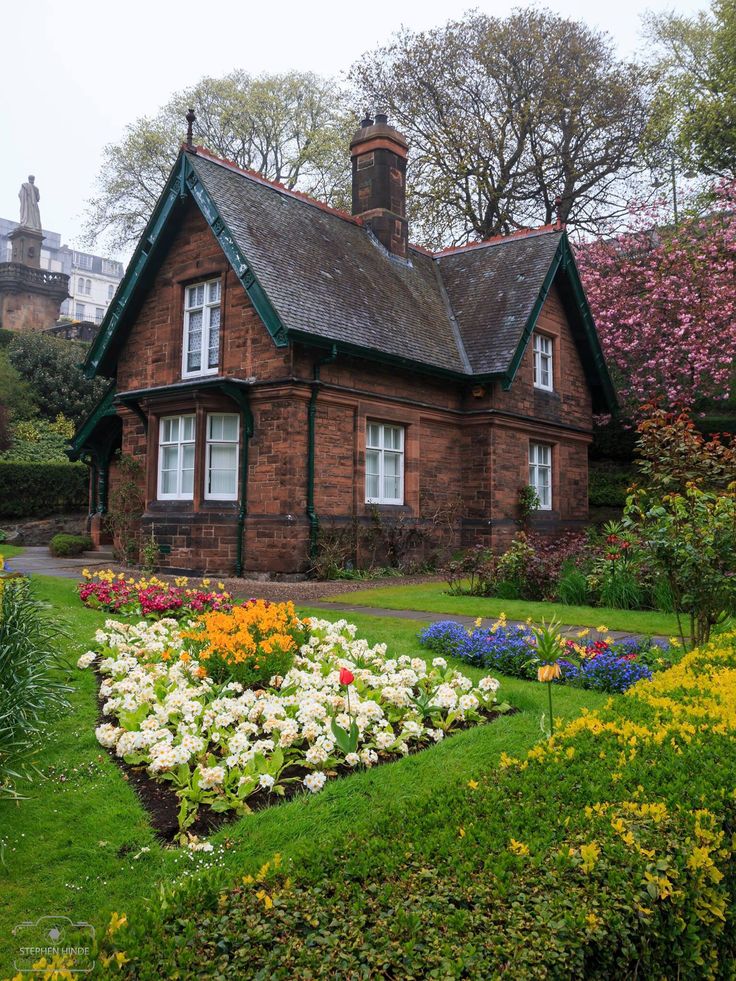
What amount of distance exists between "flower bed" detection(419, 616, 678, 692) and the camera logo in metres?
3.99

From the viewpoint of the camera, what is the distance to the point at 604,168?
29.6 meters

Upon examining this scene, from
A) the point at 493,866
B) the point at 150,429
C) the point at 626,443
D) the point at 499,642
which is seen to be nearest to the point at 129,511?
the point at 150,429

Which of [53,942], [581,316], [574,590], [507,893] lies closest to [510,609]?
[574,590]

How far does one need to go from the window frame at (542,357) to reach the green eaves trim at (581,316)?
91 centimetres

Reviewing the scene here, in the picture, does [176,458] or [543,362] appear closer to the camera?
[176,458]

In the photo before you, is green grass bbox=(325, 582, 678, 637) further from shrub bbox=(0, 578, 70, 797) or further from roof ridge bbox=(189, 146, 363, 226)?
roof ridge bbox=(189, 146, 363, 226)

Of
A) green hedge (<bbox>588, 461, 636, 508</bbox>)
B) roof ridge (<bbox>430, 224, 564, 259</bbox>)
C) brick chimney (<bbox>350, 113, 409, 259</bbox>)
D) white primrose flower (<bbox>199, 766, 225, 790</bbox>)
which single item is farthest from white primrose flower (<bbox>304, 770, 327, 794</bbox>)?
green hedge (<bbox>588, 461, 636, 508</bbox>)

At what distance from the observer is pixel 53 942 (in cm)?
267

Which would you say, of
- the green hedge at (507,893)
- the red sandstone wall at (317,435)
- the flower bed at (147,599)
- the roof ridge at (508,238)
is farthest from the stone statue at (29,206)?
the green hedge at (507,893)

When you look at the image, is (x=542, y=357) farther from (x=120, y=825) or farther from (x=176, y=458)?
(x=120, y=825)

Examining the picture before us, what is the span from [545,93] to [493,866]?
30596 mm

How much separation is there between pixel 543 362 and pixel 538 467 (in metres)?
2.89

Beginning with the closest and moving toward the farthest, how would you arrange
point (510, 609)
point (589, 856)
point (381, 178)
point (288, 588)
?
point (589, 856) < point (510, 609) < point (288, 588) < point (381, 178)

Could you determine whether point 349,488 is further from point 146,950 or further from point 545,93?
point 545,93
